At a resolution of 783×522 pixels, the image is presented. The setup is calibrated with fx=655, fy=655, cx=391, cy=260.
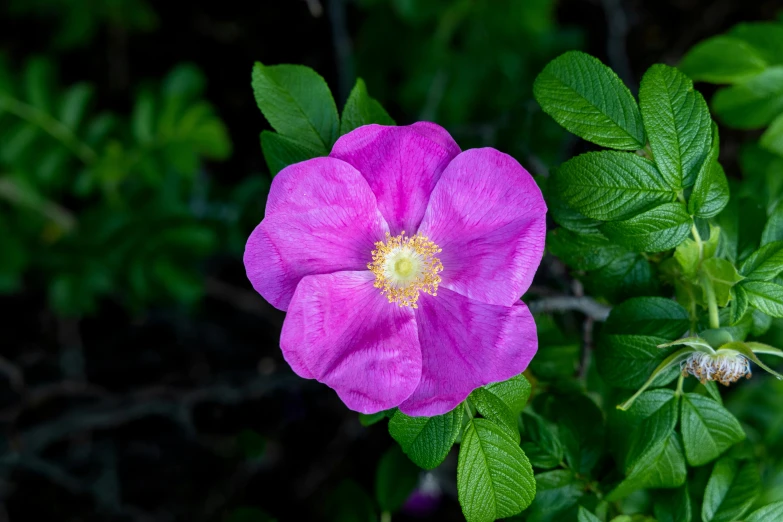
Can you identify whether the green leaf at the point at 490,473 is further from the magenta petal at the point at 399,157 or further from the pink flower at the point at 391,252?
the magenta petal at the point at 399,157

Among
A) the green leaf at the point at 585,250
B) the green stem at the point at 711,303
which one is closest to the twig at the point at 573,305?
the green leaf at the point at 585,250

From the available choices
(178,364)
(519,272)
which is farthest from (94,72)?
(519,272)

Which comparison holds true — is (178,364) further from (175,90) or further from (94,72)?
(94,72)

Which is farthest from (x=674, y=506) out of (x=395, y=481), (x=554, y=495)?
(x=395, y=481)

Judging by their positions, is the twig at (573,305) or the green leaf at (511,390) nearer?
the green leaf at (511,390)

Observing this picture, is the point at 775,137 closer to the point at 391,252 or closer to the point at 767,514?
the point at 767,514

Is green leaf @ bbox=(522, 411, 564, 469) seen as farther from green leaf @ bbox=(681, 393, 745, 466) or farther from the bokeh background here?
the bokeh background
